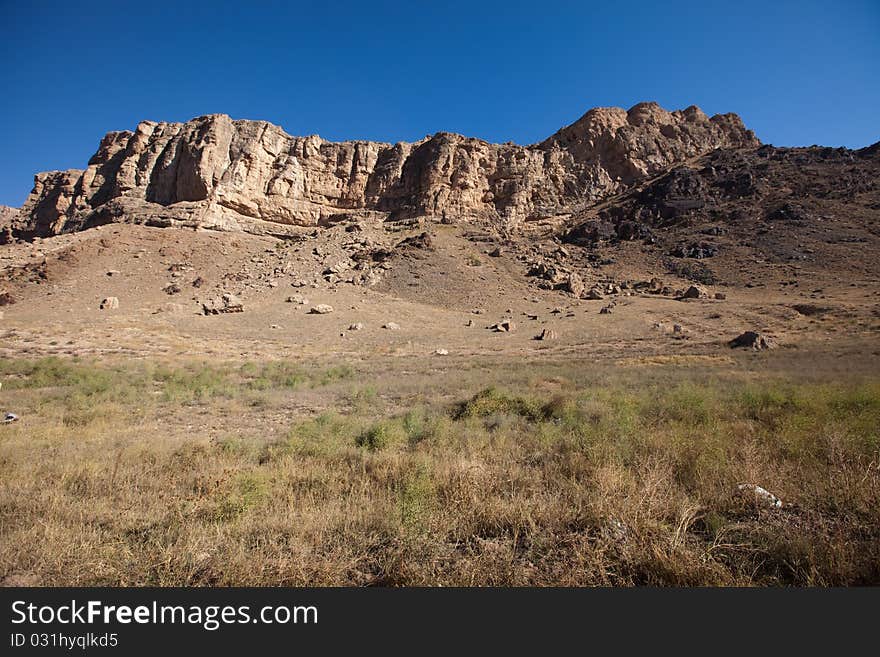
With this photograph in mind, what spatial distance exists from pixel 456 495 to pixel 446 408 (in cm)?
468

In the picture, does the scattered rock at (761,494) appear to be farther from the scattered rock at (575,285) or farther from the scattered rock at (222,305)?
the scattered rock at (575,285)

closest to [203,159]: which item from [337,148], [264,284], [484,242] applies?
[337,148]

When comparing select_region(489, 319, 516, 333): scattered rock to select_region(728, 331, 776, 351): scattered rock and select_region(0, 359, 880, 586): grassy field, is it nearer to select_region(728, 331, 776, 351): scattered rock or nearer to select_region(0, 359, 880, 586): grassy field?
select_region(728, 331, 776, 351): scattered rock

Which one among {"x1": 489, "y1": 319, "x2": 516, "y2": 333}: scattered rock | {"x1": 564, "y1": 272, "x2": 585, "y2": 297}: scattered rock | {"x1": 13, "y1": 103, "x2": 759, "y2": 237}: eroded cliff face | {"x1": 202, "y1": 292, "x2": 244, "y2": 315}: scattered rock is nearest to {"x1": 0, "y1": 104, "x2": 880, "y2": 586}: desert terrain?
{"x1": 202, "y1": 292, "x2": 244, "y2": 315}: scattered rock

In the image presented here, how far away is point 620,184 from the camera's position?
5888cm

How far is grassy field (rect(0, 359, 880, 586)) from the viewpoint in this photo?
2.27 m

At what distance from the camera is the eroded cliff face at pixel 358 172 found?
51.7 metres

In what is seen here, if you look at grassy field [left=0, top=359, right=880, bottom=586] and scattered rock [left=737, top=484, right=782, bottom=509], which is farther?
scattered rock [left=737, top=484, right=782, bottom=509]

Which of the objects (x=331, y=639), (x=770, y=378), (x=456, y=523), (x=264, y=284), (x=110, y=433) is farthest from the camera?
(x=264, y=284)

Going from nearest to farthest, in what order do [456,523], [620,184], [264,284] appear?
1. [456,523]
2. [264,284]
3. [620,184]

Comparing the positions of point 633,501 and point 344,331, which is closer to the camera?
point 633,501

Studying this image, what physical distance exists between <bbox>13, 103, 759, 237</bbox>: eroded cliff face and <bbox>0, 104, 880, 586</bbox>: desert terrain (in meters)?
12.1

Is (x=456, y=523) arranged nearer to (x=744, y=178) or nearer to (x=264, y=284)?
(x=264, y=284)

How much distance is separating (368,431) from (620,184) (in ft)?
218
